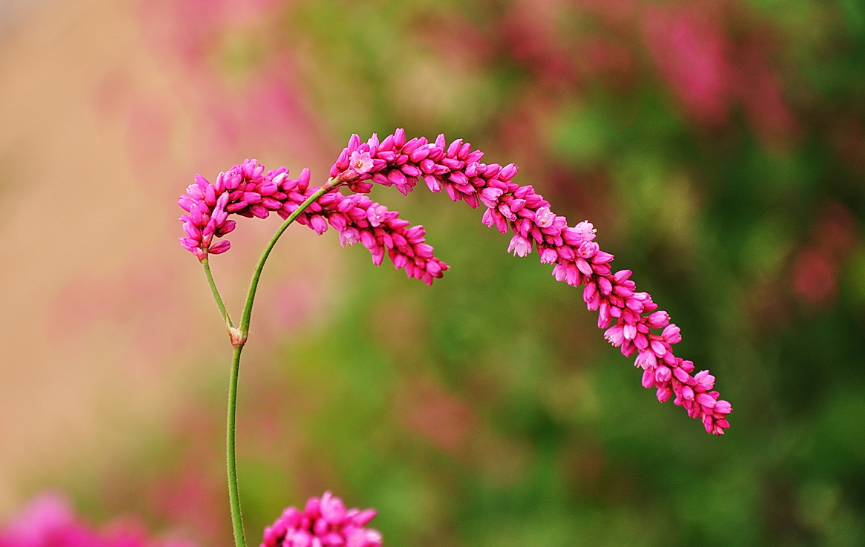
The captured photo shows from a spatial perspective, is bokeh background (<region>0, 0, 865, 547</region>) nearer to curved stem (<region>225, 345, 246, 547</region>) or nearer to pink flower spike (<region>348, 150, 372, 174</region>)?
pink flower spike (<region>348, 150, 372, 174</region>)

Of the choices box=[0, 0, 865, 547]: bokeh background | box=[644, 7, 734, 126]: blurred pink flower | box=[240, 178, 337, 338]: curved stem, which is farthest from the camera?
box=[0, 0, 865, 547]: bokeh background

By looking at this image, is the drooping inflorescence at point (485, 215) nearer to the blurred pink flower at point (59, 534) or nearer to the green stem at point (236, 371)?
the green stem at point (236, 371)

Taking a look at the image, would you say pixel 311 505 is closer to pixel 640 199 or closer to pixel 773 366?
pixel 640 199

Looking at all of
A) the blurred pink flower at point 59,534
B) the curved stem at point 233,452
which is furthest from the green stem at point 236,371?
the blurred pink flower at point 59,534

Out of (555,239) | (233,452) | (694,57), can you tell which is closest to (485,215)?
(555,239)

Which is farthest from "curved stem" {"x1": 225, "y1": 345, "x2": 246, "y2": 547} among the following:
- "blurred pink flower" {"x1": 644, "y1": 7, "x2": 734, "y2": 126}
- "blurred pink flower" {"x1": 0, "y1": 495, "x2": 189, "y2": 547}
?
"blurred pink flower" {"x1": 644, "y1": 7, "x2": 734, "y2": 126}

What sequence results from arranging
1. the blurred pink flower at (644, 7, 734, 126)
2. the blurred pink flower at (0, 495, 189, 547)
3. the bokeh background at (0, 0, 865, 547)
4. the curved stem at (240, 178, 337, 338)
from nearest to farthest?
the curved stem at (240, 178, 337, 338), the blurred pink flower at (0, 495, 189, 547), the blurred pink flower at (644, 7, 734, 126), the bokeh background at (0, 0, 865, 547)
